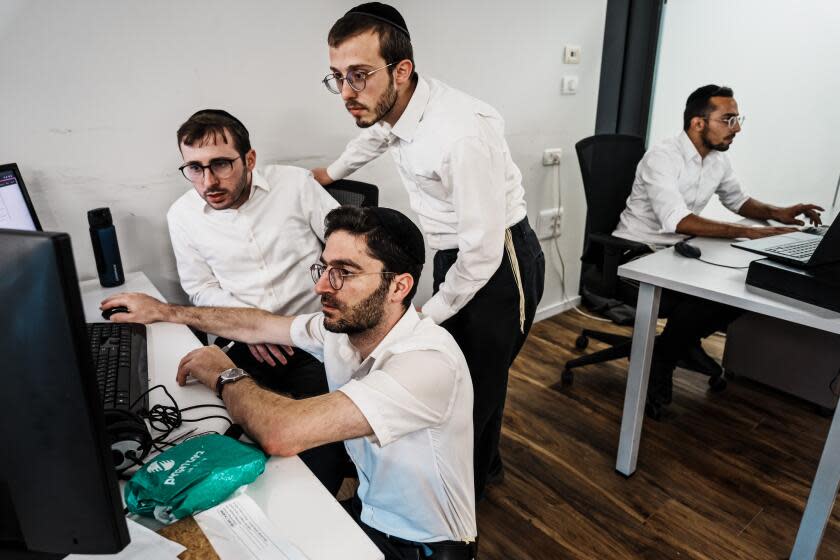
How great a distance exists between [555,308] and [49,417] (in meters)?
3.13

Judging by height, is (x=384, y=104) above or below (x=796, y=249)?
above

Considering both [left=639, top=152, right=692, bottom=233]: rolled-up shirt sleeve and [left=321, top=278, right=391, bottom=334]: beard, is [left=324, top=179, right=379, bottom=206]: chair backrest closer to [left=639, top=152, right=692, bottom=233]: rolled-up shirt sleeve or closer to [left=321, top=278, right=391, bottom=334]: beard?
[left=321, top=278, right=391, bottom=334]: beard

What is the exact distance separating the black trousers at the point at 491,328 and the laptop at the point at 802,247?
2.31 feet

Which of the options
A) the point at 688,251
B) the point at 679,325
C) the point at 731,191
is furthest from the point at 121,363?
the point at 731,191

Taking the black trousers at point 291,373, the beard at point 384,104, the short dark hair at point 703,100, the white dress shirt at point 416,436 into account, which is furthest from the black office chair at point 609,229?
the white dress shirt at point 416,436

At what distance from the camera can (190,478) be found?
0.81m

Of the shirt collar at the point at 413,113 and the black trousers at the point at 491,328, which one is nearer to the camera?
the shirt collar at the point at 413,113

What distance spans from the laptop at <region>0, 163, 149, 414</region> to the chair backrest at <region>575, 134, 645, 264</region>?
1861 mm

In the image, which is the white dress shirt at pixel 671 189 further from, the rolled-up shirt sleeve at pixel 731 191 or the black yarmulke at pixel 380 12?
the black yarmulke at pixel 380 12

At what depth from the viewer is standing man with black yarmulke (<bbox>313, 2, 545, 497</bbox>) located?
1431 millimetres

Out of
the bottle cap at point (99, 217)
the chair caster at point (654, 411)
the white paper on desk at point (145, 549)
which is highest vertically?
the bottle cap at point (99, 217)

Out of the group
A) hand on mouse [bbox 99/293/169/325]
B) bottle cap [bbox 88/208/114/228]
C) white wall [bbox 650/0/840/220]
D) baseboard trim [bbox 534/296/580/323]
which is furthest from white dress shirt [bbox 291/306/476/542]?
white wall [bbox 650/0/840/220]

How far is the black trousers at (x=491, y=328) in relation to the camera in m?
1.67

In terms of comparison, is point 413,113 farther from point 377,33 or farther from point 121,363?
point 121,363
